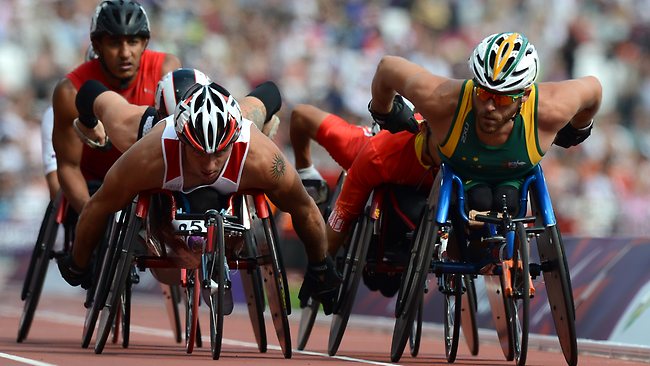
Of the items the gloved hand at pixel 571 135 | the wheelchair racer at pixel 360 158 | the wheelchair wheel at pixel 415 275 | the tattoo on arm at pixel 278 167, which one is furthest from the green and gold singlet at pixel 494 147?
the tattoo on arm at pixel 278 167

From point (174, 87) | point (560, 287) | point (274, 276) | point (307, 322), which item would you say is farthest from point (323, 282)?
point (560, 287)

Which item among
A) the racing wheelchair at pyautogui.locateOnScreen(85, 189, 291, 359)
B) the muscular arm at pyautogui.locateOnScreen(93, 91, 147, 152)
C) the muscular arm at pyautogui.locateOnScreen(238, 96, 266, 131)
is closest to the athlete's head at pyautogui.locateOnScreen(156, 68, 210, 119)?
the muscular arm at pyautogui.locateOnScreen(93, 91, 147, 152)

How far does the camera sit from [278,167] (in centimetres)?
908

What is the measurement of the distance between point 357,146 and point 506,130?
242 centimetres

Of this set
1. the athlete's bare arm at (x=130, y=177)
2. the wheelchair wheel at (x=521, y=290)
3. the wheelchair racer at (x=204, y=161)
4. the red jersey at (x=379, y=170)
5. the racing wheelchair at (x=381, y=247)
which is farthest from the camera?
the racing wheelchair at (x=381, y=247)

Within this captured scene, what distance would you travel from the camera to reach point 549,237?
8.43m

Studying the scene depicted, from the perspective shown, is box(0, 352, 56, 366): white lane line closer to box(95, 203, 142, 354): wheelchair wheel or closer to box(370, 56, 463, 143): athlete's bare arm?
box(95, 203, 142, 354): wheelchair wheel

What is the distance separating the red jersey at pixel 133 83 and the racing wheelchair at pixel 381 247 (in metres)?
1.97

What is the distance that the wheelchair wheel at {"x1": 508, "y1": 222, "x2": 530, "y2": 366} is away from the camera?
8203mm

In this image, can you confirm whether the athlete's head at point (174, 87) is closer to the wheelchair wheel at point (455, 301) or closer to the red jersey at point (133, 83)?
the red jersey at point (133, 83)

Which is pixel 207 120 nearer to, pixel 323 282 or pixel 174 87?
pixel 174 87

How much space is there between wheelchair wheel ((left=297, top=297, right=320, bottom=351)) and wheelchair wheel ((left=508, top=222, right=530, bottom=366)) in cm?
260

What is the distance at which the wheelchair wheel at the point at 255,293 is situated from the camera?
935 centimetres

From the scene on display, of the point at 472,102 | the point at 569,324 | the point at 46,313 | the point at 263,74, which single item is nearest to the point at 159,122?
the point at 472,102
